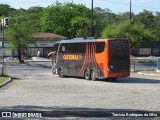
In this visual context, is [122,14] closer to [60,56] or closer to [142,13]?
[142,13]

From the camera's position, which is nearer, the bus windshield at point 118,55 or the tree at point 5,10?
the bus windshield at point 118,55

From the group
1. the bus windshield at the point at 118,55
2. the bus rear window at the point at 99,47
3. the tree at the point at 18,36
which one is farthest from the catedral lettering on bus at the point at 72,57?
the tree at the point at 18,36

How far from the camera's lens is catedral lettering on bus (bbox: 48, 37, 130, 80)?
29656mm

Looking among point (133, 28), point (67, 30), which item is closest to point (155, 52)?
point (67, 30)

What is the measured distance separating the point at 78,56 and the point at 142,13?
10091 centimetres

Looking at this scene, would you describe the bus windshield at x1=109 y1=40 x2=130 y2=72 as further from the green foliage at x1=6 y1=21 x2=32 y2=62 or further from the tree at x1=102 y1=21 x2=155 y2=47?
the tree at x1=102 y1=21 x2=155 y2=47

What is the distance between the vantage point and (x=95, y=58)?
3083 cm

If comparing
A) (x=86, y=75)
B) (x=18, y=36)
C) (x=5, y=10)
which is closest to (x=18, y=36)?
(x=18, y=36)

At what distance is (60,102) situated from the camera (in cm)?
1692

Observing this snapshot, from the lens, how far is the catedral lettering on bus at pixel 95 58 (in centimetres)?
2966

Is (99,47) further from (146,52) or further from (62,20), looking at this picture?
(62,20)

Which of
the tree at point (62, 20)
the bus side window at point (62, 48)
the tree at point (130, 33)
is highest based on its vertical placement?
the tree at point (62, 20)

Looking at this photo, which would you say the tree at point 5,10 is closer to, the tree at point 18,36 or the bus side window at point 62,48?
the tree at point 18,36

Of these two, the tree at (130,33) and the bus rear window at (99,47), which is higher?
the tree at (130,33)
